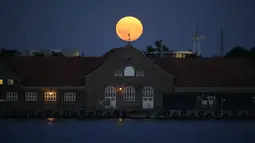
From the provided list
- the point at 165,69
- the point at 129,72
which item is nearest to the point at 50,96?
the point at 129,72

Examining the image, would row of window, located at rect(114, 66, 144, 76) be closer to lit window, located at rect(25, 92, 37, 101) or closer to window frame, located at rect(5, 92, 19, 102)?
lit window, located at rect(25, 92, 37, 101)

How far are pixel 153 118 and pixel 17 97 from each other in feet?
55.3

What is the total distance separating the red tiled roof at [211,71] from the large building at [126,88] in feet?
0.37

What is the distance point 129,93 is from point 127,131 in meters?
24.4

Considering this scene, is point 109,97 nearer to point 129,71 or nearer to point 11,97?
point 129,71

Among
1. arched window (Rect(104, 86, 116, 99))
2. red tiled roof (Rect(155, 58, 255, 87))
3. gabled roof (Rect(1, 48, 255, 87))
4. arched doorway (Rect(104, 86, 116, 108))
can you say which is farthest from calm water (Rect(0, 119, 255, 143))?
red tiled roof (Rect(155, 58, 255, 87))

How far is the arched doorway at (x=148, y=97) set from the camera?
4616 inches

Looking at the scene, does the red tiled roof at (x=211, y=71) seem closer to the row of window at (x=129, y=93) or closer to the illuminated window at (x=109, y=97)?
the row of window at (x=129, y=93)

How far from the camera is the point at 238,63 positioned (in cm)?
12438

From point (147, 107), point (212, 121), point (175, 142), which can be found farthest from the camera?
point (147, 107)

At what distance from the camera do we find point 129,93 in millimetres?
117938

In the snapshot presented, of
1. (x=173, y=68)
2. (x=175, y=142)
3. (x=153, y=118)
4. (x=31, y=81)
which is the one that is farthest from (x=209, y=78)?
(x=175, y=142)

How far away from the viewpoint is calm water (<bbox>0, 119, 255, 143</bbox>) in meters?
86.4

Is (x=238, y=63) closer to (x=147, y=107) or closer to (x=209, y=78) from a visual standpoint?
(x=209, y=78)
